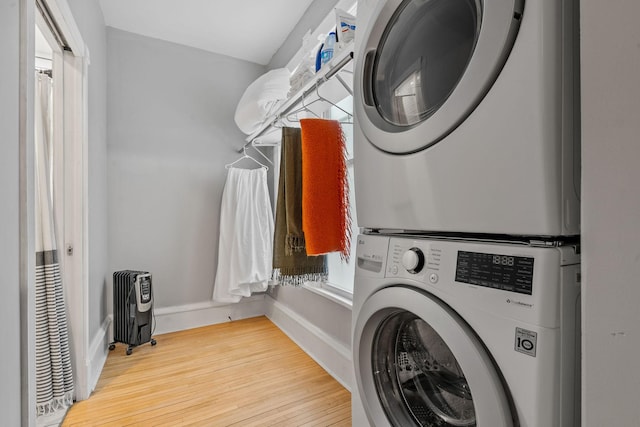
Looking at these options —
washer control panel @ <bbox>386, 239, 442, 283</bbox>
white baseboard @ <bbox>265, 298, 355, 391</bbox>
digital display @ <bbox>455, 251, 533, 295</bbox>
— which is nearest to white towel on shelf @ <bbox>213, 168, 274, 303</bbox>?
white baseboard @ <bbox>265, 298, 355, 391</bbox>

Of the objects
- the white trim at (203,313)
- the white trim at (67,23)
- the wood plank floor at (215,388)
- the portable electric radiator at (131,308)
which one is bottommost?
the wood plank floor at (215,388)

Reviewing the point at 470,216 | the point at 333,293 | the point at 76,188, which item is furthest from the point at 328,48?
the point at 76,188

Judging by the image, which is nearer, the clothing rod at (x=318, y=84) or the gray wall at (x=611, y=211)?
the gray wall at (x=611, y=211)

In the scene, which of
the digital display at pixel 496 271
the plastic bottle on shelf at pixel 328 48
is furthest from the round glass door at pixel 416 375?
the plastic bottle on shelf at pixel 328 48

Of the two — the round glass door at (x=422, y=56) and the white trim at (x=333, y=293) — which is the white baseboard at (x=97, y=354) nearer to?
the white trim at (x=333, y=293)

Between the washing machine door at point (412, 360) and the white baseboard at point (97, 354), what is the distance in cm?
162

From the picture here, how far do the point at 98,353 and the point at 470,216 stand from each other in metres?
2.28

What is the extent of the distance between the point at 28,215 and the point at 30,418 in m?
0.61

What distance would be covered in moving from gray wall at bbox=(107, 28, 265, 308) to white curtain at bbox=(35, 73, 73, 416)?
0.92 metres

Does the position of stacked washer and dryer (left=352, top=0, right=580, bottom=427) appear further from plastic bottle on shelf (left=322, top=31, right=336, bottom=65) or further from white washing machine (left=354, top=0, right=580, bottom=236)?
plastic bottle on shelf (left=322, top=31, right=336, bottom=65)

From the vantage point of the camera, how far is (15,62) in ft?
2.82

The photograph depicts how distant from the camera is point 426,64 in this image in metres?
0.77

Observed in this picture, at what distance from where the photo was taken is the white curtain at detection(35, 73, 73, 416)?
4.45 feet

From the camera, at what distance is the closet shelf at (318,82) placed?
124cm
